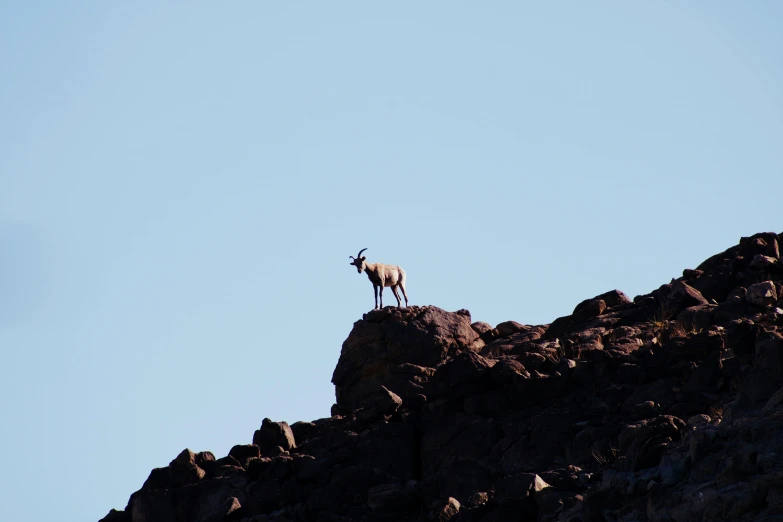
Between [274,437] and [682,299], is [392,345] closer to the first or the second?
[274,437]

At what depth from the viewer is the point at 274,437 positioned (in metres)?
28.1

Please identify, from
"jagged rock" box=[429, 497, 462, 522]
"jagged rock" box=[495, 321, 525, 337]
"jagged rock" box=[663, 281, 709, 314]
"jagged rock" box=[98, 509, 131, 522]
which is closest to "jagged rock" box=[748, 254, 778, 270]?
"jagged rock" box=[663, 281, 709, 314]

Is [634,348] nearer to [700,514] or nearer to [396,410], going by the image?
[396,410]

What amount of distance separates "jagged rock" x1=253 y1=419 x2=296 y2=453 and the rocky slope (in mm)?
45

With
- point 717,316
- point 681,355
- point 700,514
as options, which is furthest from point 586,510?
point 717,316

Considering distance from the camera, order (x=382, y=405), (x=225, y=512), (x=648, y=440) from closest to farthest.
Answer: (x=648, y=440)
(x=225, y=512)
(x=382, y=405)

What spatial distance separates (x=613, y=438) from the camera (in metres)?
23.3

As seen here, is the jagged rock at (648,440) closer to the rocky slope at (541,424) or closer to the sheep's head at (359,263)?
the rocky slope at (541,424)

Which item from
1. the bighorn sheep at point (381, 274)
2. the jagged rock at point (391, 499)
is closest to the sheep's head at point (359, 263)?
the bighorn sheep at point (381, 274)

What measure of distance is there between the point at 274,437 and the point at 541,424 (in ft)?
22.0

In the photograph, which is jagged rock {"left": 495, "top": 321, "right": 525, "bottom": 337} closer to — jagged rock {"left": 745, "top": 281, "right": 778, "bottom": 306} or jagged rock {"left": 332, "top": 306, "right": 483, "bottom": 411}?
jagged rock {"left": 332, "top": 306, "right": 483, "bottom": 411}

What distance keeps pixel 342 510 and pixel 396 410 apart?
351 centimetres

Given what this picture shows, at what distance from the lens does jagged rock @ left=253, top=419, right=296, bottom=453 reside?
1101 inches

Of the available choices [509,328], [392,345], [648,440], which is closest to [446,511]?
[648,440]
